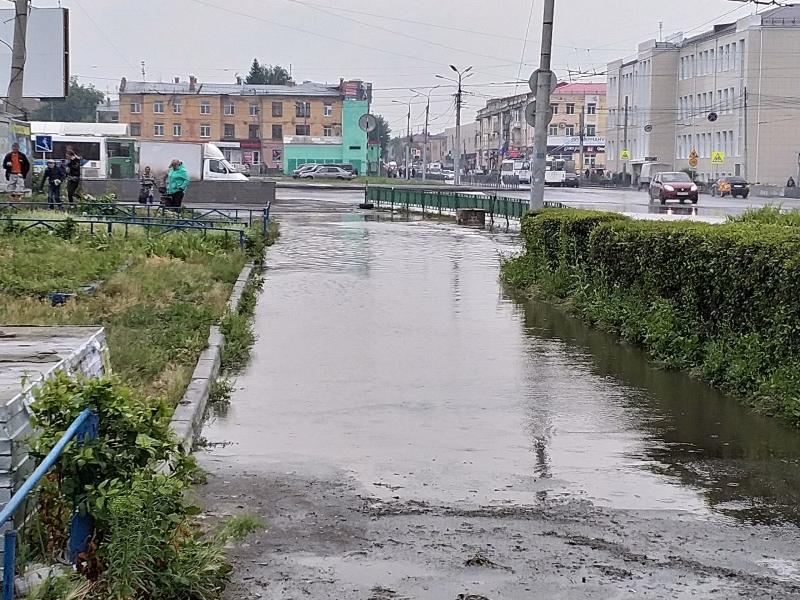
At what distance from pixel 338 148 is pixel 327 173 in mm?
17539

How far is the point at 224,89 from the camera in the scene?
370 feet

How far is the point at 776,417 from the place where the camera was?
28.3 feet

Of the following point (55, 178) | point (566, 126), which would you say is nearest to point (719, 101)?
point (566, 126)

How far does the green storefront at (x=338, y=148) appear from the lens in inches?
3964

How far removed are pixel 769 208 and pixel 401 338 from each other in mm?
5419

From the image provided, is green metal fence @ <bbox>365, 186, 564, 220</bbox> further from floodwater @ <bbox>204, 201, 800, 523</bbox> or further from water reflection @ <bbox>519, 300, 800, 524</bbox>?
water reflection @ <bbox>519, 300, 800, 524</bbox>

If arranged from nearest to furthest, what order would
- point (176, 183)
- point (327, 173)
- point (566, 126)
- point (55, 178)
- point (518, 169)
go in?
point (176, 183) < point (55, 178) < point (327, 173) < point (518, 169) < point (566, 126)

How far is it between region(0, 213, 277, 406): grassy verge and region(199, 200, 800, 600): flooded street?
2.33 feet

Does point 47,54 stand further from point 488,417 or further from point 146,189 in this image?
point 488,417

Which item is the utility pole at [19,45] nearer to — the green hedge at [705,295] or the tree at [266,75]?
the green hedge at [705,295]

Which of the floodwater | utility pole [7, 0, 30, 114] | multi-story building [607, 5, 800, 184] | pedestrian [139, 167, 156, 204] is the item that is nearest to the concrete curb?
the floodwater

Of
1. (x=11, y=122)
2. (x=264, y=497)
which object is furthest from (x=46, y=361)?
(x=11, y=122)

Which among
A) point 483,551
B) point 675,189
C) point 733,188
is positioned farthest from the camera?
point 733,188

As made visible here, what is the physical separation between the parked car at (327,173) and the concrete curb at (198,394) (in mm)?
73796
